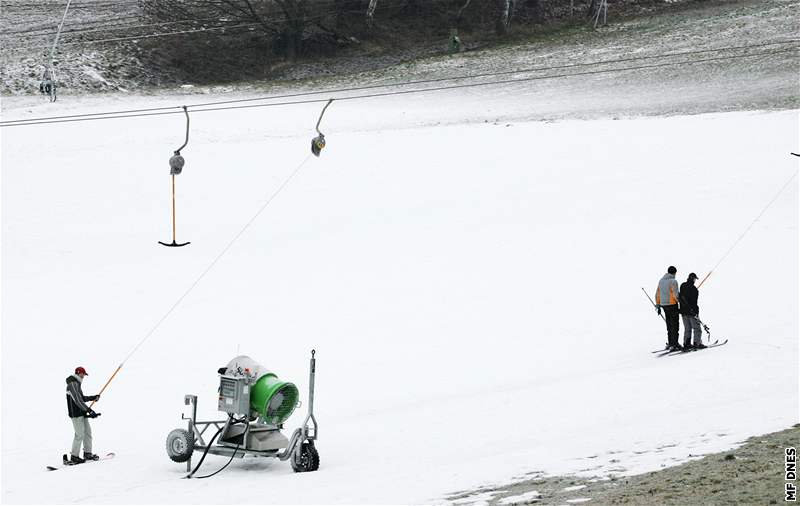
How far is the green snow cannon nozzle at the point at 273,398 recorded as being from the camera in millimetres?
14398

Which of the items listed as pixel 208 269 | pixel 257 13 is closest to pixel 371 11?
pixel 257 13

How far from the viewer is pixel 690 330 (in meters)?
18.5

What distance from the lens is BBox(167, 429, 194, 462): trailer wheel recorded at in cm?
1423

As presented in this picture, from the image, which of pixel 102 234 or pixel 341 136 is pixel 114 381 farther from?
pixel 341 136

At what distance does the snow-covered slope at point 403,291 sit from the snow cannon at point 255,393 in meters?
0.67

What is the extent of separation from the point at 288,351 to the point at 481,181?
1116 centimetres

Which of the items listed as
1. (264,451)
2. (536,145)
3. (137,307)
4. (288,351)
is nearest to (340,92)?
(536,145)

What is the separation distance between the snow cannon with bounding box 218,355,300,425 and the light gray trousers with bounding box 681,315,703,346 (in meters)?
6.78

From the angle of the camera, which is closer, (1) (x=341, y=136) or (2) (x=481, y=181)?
(2) (x=481, y=181)

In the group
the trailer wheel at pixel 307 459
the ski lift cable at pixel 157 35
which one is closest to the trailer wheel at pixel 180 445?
the trailer wheel at pixel 307 459

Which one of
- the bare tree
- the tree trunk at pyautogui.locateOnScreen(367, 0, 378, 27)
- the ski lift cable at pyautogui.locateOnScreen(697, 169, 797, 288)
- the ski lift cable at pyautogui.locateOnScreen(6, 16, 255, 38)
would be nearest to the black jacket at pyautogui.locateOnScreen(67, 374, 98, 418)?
the ski lift cable at pyautogui.locateOnScreen(697, 169, 797, 288)

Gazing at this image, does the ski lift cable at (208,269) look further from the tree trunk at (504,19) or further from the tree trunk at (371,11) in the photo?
the tree trunk at (504,19)

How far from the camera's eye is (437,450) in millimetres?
14031

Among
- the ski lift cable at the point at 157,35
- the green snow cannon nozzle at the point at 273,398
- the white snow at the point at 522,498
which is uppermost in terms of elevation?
the ski lift cable at the point at 157,35
